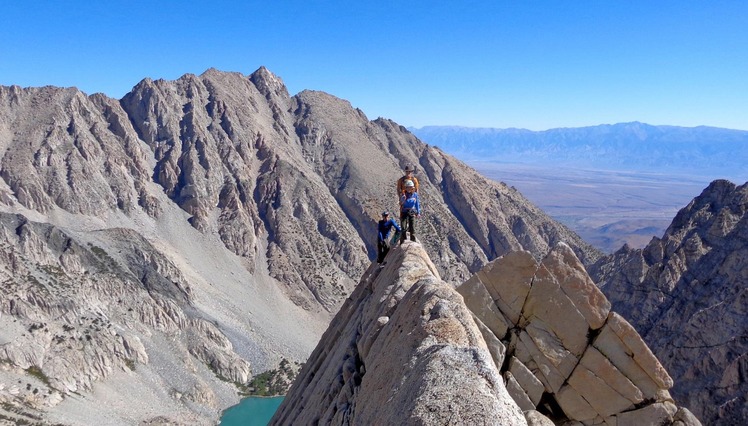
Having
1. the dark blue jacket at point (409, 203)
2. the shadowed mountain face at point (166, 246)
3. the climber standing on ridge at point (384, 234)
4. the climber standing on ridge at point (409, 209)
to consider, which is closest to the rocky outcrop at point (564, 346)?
the climber standing on ridge at point (409, 209)

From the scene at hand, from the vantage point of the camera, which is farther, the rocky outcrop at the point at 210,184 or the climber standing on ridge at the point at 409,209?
the rocky outcrop at the point at 210,184

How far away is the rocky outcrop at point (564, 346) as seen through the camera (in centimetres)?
2058

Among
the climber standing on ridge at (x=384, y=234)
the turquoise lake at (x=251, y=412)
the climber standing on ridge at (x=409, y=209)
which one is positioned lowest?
the turquoise lake at (x=251, y=412)

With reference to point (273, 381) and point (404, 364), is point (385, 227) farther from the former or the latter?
point (273, 381)

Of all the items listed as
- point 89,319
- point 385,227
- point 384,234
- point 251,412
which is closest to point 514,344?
point 384,234

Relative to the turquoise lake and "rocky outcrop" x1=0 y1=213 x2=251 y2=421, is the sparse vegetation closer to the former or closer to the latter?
the turquoise lake

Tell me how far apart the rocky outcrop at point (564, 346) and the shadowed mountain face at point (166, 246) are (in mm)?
82041

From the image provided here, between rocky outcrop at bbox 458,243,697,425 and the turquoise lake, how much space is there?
9231 cm

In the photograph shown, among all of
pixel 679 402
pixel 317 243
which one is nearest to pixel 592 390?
pixel 679 402

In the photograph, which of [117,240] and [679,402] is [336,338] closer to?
[679,402]

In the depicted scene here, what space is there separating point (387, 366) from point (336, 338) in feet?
40.1

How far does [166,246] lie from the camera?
490 ft

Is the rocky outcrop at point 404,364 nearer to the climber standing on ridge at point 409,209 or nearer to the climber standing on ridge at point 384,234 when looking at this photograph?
the climber standing on ridge at point 384,234

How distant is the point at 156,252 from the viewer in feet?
438
